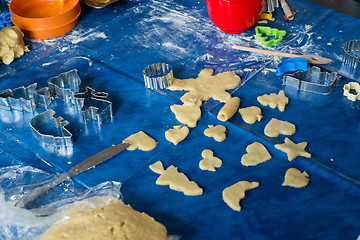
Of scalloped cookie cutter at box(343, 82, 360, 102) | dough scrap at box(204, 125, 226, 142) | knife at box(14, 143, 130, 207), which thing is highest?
scalloped cookie cutter at box(343, 82, 360, 102)

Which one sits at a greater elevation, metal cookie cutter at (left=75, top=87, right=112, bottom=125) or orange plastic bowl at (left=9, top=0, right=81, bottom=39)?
orange plastic bowl at (left=9, top=0, right=81, bottom=39)

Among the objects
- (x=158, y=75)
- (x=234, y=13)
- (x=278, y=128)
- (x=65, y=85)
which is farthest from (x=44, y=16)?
(x=278, y=128)

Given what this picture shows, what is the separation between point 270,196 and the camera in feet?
4.36

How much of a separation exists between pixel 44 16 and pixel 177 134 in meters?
1.15

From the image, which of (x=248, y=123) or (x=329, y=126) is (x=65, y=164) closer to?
A: (x=248, y=123)

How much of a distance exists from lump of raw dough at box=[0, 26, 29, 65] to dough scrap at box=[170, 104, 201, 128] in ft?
2.78

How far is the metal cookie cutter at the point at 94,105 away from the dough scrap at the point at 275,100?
606mm

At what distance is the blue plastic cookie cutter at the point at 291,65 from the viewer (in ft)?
6.02

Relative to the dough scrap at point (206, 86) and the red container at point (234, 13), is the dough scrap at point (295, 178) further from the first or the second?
the red container at point (234, 13)

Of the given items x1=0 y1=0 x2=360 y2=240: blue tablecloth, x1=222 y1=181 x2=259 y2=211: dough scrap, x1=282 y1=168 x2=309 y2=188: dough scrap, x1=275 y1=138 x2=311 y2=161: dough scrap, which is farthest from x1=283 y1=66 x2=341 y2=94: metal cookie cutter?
x1=222 y1=181 x2=259 y2=211: dough scrap

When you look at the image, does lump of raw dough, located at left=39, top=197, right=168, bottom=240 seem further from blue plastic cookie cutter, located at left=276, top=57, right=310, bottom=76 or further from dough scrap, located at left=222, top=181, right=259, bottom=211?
blue plastic cookie cutter, located at left=276, top=57, right=310, bottom=76

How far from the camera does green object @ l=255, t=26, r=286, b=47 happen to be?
2.03 meters

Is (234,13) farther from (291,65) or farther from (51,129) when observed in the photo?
(51,129)

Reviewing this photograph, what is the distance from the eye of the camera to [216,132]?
155 cm
